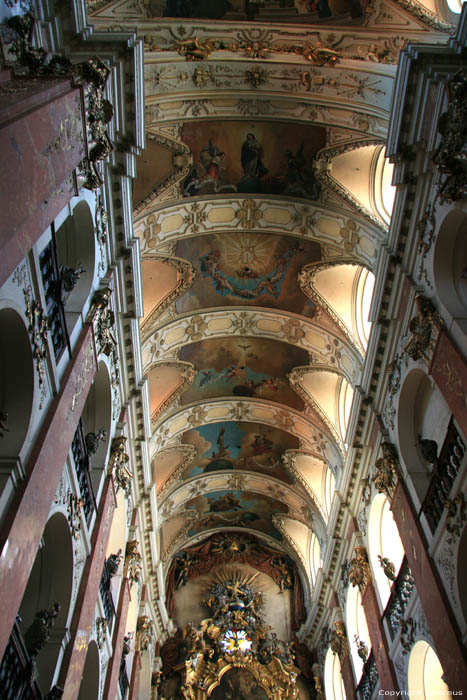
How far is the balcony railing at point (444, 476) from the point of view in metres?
9.44

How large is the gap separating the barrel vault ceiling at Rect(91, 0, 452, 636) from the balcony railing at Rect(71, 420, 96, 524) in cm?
587

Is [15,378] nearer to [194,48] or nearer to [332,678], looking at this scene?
[194,48]

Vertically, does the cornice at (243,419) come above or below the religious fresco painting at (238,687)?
above

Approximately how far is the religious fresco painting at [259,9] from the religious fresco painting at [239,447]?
42.5ft

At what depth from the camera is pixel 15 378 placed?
7.49m

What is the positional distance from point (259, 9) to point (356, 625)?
15572 millimetres

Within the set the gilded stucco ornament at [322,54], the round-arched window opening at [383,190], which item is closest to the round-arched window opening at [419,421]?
the round-arched window opening at [383,190]

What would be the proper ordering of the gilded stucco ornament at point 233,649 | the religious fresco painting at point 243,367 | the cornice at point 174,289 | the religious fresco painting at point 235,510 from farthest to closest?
the religious fresco painting at point 235,510 → the gilded stucco ornament at point 233,649 → the religious fresco painting at point 243,367 → the cornice at point 174,289

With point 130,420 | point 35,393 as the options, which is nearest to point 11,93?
point 35,393

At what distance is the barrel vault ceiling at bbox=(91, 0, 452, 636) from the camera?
1152 cm

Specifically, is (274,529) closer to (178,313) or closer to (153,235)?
(178,313)

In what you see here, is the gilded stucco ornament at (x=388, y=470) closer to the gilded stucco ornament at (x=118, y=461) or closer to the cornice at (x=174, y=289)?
the gilded stucco ornament at (x=118, y=461)

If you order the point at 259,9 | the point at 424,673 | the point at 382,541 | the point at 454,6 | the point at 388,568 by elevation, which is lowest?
the point at 424,673

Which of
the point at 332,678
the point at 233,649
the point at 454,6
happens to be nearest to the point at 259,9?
the point at 454,6
